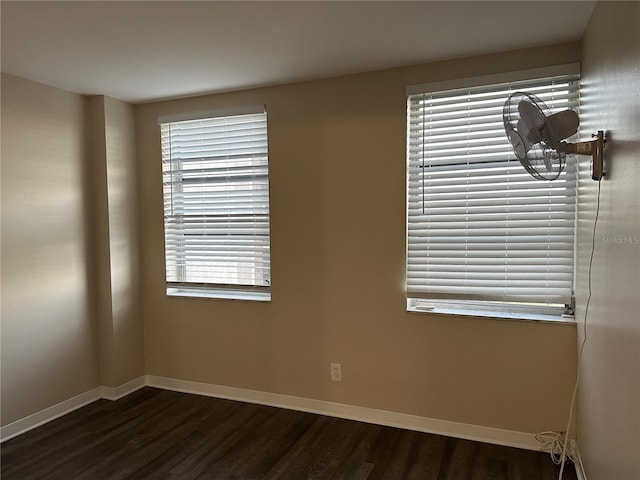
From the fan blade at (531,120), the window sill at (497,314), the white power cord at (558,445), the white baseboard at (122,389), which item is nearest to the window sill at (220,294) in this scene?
the white baseboard at (122,389)

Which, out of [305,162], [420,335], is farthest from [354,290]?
[305,162]

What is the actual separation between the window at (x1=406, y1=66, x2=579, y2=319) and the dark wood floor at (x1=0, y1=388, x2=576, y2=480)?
0.86 meters

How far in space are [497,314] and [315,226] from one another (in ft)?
4.38

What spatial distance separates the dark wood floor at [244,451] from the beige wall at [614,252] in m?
0.65

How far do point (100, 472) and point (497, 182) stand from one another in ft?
9.47

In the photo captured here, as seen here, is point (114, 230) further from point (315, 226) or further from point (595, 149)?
point (595, 149)

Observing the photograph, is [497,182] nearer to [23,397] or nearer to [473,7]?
[473,7]

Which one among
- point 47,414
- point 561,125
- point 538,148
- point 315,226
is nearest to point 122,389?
point 47,414

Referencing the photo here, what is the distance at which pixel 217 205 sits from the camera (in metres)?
3.49

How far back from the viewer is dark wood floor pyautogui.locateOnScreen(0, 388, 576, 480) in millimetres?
2471

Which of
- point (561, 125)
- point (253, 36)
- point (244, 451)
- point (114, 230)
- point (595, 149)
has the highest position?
point (253, 36)

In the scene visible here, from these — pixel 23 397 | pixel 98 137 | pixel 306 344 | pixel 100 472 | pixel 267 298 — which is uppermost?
pixel 98 137

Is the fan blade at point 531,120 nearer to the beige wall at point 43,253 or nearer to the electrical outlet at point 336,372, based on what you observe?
the electrical outlet at point 336,372

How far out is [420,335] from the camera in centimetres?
289
